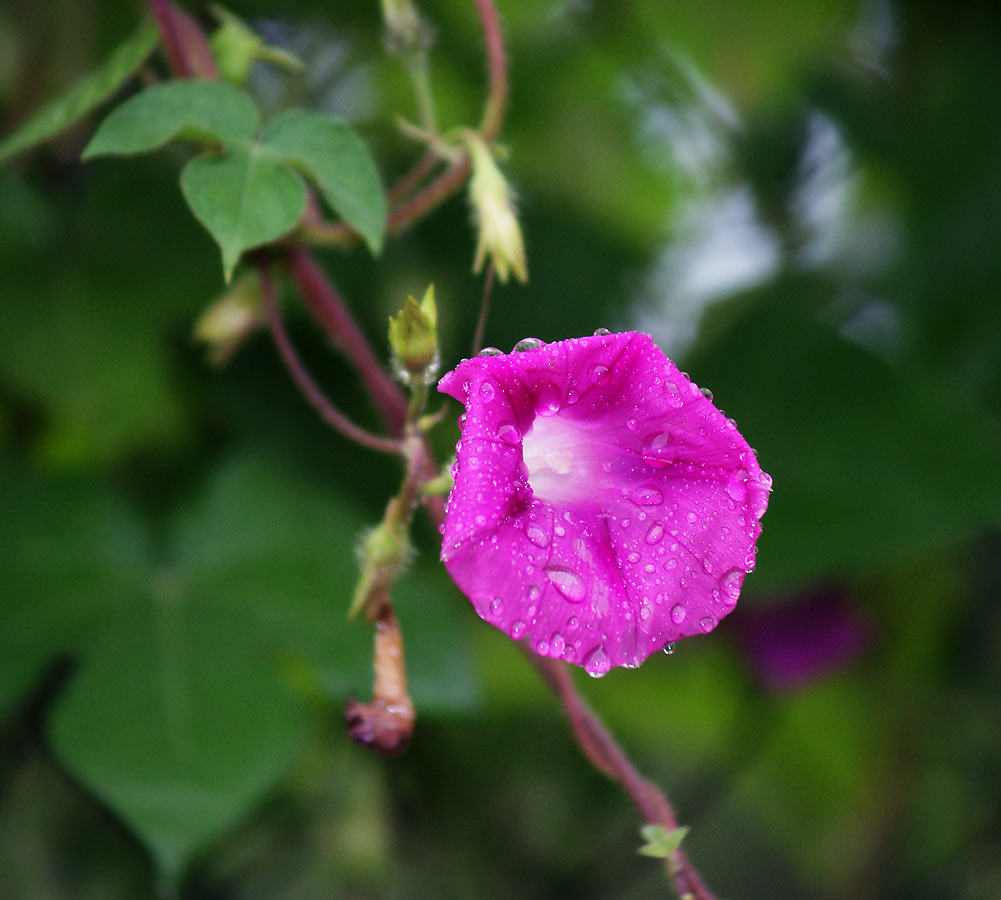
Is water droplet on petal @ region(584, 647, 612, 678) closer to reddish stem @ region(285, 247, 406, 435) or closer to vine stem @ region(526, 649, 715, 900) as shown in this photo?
vine stem @ region(526, 649, 715, 900)

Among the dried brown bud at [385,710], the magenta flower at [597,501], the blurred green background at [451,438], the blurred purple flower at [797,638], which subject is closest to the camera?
the magenta flower at [597,501]

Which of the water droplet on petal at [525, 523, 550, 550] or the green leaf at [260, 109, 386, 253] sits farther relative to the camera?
the green leaf at [260, 109, 386, 253]

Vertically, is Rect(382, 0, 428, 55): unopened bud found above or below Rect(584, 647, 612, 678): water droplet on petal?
above

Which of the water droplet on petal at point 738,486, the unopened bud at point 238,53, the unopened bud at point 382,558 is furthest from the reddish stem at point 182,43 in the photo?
the water droplet on petal at point 738,486

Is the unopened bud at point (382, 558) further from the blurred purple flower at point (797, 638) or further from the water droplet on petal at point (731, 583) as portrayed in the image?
the blurred purple flower at point (797, 638)

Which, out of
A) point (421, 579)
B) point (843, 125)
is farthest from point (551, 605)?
point (843, 125)

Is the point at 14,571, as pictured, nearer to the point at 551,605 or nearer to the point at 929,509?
the point at 551,605

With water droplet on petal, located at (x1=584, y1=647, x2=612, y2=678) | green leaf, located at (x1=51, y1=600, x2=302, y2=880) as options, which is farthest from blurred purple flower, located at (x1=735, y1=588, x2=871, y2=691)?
water droplet on petal, located at (x1=584, y1=647, x2=612, y2=678)
